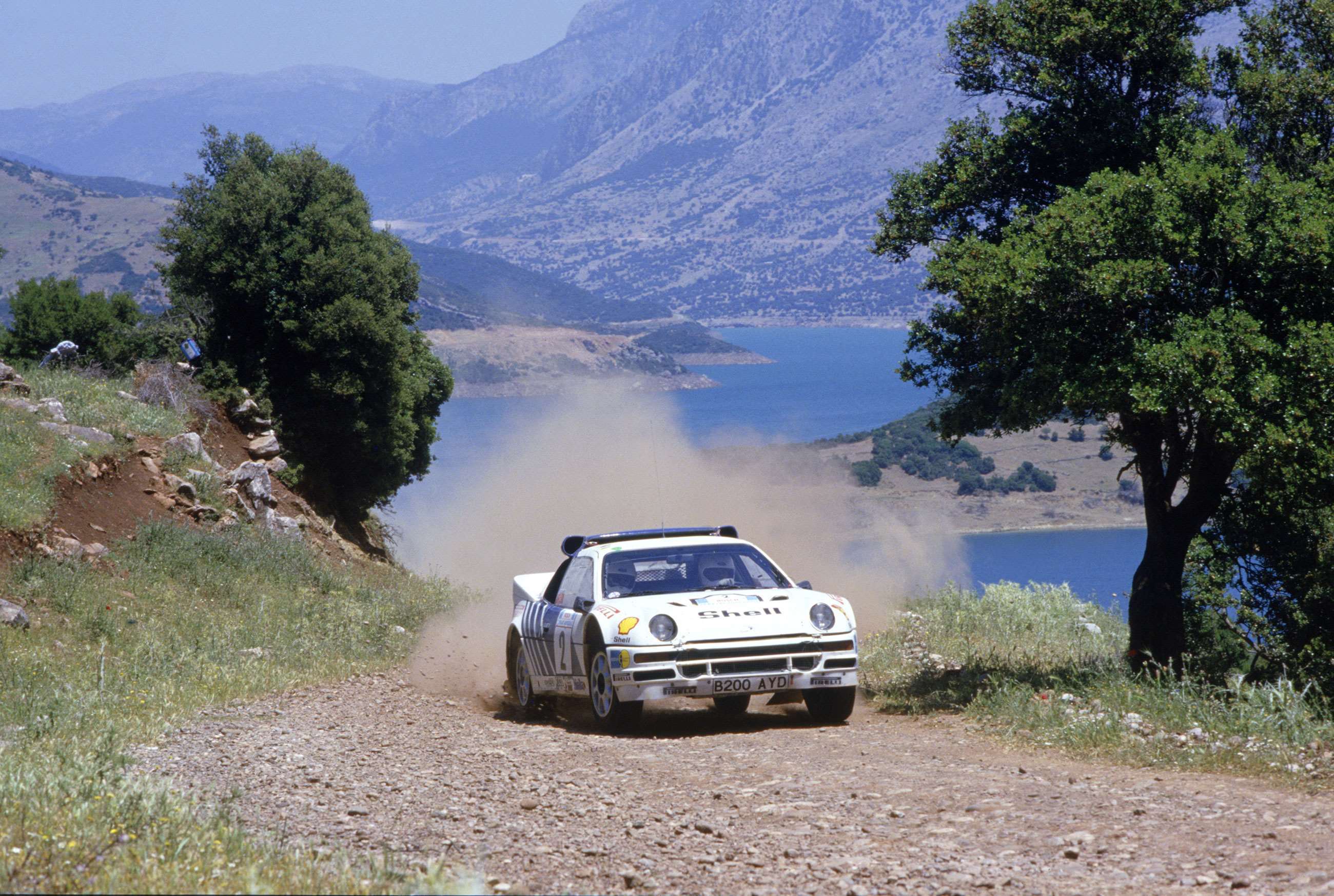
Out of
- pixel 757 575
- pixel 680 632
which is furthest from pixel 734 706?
pixel 680 632

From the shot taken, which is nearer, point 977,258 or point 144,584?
point 977,258

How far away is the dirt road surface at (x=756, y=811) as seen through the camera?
17.9ft

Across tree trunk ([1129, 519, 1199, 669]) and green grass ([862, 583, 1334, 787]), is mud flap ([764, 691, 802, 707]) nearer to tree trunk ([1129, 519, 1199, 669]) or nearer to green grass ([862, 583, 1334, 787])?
green grass ([862, 583, 1334, 787])

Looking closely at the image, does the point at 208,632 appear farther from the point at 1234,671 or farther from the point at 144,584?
the point at 1234,671

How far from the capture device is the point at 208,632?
13477mm

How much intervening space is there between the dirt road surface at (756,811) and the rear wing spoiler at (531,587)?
292 centimetres

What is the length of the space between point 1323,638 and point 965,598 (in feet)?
23.9

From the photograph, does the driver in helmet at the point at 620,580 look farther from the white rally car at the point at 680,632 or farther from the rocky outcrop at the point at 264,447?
the rocky outcrop at the point at 264,447

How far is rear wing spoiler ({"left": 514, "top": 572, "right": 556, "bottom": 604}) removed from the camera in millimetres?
12500

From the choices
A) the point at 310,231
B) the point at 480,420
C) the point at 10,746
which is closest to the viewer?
the point at 10,746

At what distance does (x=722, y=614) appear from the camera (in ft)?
32.9

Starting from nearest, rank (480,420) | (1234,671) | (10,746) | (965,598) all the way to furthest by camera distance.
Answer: (10,746), (1234,671), (965,598), (480,420)

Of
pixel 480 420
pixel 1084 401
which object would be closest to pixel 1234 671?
pixel 1084 401

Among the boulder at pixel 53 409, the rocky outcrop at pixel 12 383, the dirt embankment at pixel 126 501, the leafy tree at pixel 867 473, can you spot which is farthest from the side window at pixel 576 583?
the leafy tree at pixel 867 473
